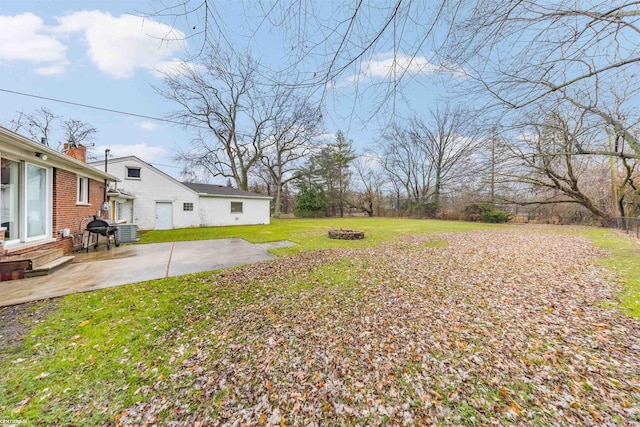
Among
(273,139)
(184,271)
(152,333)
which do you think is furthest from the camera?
(273,139)

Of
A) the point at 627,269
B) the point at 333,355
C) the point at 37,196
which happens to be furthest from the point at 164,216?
the point at 627,269

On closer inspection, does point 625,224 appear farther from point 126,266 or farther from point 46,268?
point 46,268

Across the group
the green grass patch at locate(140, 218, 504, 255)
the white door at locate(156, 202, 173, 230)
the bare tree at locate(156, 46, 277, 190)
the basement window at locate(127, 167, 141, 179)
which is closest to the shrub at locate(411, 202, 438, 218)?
the green grass patch at locate(140, 218, 504, 255)

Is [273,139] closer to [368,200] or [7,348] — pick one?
[368,200]

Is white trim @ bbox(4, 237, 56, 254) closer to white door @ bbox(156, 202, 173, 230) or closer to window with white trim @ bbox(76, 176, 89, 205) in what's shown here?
window with white trim @ bbox(76, 176, 89, 205)

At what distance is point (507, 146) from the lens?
10.0m

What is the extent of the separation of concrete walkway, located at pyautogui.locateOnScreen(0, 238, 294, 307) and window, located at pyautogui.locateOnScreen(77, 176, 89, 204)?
167 centimetres

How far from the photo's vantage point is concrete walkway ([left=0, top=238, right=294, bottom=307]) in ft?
13.0

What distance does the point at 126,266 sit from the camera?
5.48 meters

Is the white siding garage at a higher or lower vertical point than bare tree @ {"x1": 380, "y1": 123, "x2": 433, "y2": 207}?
lower

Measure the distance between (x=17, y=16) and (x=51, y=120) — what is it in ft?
77.9

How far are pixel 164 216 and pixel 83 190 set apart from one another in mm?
6871

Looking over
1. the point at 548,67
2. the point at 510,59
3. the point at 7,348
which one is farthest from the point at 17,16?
the point at 548,67

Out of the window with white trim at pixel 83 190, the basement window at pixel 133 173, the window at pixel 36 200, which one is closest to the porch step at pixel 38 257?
the window at pixel 36 200
